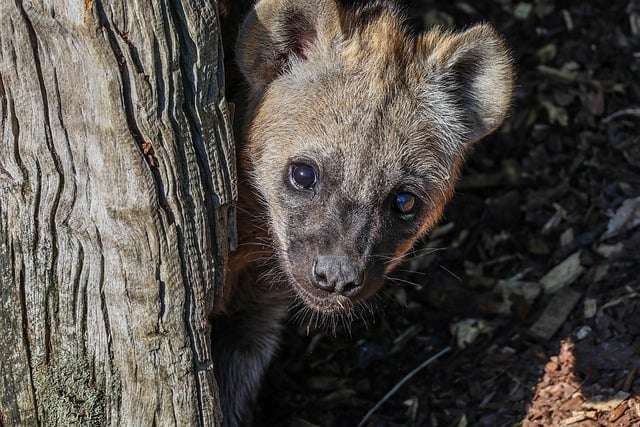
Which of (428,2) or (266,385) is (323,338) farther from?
(428,2)

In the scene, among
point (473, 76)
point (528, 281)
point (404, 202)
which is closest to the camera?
point (404, 202)

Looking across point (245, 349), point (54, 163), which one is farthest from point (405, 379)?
point (54, 163)

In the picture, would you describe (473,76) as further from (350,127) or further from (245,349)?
(245,349)

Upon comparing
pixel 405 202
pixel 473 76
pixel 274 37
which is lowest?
pixel 405 202

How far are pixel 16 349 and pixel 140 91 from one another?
3.82ft

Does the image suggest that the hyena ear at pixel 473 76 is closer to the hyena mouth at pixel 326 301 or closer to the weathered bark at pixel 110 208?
the hyena mouth at pixel 326 301

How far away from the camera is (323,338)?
5.75 m

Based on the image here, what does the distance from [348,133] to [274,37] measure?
22.4 inches

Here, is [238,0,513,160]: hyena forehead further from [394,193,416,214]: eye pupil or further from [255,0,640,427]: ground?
[255,0,640,427]: ground

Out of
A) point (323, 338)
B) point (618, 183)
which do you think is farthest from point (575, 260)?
point (323, 338)

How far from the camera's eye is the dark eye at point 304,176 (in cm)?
414

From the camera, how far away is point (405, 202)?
4.28 m

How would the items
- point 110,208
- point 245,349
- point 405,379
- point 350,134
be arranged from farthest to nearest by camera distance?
point 405,379 < point 245,349 < point 350,134 < point 110,208

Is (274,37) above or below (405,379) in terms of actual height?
above
